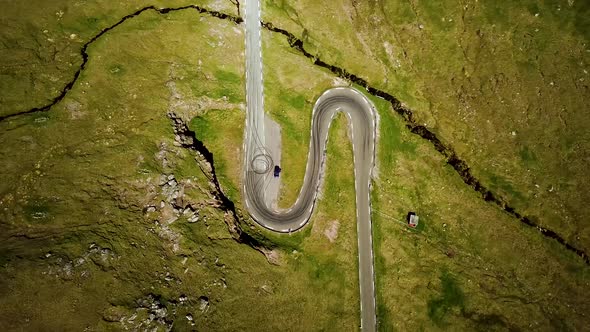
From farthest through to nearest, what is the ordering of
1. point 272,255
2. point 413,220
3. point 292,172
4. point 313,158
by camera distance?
point 313,158
point 413,220
point 292,172
point 272,255

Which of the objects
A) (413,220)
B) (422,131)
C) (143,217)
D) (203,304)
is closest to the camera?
(203,304)

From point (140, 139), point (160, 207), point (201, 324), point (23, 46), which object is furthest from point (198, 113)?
point (201, 324)

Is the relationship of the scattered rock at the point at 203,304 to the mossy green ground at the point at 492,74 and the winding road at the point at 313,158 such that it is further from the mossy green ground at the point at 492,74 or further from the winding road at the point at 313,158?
the mossy green ground at the point at 492,74

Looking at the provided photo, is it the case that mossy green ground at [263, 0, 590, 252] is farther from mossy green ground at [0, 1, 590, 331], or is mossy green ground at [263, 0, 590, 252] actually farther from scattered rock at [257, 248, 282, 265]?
scattered rock at [257, 248, 282, 265]

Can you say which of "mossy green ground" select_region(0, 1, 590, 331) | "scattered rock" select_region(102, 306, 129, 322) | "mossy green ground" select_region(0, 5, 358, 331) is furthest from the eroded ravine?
"scattered rock" select_region(102, 306, 129, 322)

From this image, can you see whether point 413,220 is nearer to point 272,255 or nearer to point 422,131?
point 422,131

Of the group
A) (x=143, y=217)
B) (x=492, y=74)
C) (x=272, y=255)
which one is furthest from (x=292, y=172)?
(x=492, y=74)

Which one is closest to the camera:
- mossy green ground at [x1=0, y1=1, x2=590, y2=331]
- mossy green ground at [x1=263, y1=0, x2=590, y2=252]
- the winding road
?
mossy green ground at [x1=0, y1=1, x2=590, y2=331]

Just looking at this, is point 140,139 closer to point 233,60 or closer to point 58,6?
point 233,60

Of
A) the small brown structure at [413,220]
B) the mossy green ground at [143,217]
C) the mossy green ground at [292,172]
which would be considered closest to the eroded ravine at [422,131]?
the mossy green ground at [292,172]
